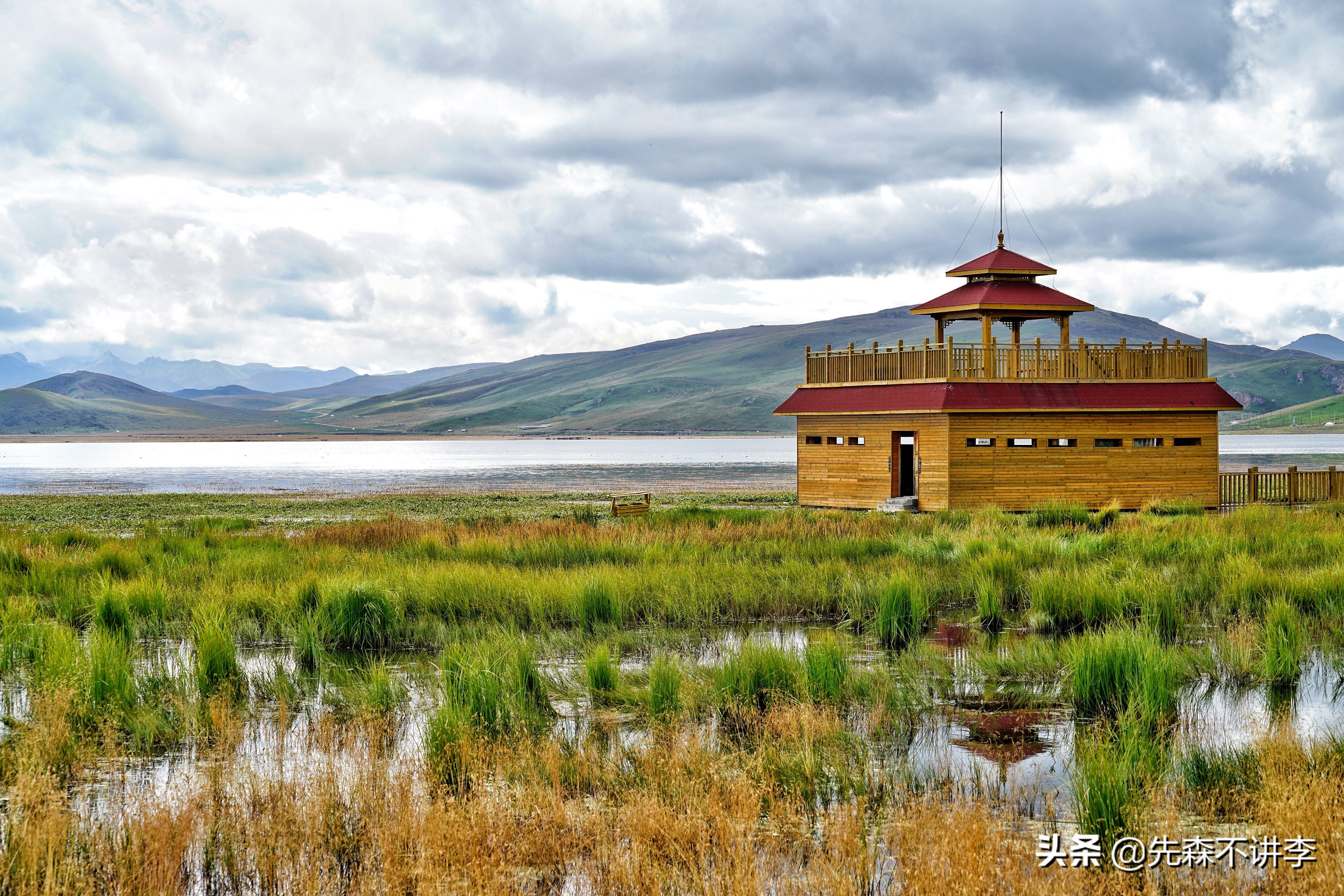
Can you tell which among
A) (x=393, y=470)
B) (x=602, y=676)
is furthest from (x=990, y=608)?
(x=393, y=470)

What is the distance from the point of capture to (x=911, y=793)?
7.61m

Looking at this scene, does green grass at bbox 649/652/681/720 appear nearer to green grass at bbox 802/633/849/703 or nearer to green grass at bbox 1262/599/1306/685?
green grass at bbox 802/633/849/703

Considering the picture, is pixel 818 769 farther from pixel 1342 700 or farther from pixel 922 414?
pixel 922 414

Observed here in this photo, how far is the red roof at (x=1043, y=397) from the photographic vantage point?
2989 cm

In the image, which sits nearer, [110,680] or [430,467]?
[110,680]

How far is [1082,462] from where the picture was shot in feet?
101

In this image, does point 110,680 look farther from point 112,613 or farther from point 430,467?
point 430,467

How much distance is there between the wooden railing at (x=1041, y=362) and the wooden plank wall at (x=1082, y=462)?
1242mm

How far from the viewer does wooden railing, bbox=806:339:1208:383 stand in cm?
3058

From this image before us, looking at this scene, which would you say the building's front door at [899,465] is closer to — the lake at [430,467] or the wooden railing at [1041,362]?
the wooden railing at [1041,362]

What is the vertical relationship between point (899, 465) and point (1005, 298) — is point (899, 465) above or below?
below

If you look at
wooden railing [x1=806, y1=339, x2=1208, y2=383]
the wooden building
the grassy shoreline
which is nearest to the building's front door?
the wooden building

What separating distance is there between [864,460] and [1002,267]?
7.13 metres

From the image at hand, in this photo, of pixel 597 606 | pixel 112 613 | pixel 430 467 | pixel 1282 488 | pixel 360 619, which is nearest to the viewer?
pixel 360 619
